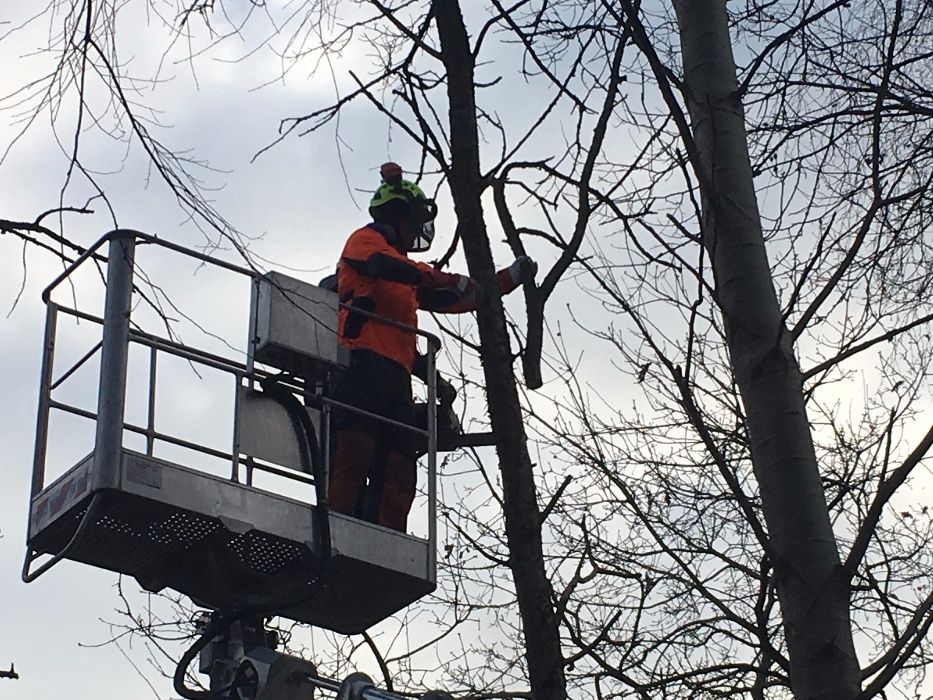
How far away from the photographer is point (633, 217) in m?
5.65

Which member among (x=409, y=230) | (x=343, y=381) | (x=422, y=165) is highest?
(x=409, y=230)

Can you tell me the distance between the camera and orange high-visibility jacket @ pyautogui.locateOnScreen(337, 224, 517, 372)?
7367 mm

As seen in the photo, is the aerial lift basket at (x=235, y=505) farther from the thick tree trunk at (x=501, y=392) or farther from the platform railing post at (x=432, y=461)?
the thick tree trunk at (x=501, y=392)

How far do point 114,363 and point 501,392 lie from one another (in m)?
1.61

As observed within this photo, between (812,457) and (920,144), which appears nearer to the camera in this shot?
(812,457)

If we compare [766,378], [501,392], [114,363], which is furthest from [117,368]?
[766,378]

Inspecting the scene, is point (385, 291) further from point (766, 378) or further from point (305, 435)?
point (766, 378)

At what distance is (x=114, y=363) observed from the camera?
19.6 ft

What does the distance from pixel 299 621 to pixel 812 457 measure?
316 cm

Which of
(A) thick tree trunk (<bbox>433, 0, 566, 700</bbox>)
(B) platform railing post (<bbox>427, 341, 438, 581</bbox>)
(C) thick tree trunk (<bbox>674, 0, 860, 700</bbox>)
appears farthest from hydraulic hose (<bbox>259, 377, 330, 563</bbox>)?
(C) thick tree trunk (<bbox>674, 0, 860, 700</bbox>)

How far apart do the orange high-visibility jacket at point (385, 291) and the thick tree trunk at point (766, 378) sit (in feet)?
7.00

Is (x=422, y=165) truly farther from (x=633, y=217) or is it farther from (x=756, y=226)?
(x=756, y=226)

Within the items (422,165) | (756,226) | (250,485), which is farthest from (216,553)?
(756,226)

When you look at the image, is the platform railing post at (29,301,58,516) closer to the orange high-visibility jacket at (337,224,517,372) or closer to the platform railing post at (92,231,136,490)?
the platform railing post at (92,231,136,490)
